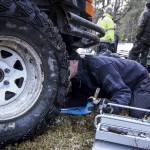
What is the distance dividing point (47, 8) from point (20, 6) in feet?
2.42

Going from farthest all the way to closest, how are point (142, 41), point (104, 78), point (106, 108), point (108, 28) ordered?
point (108, 28), point (142, 41), point (104, 78), point (106, 108)

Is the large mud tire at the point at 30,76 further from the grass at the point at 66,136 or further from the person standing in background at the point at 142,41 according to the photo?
the person standing in background at the point at 142,41

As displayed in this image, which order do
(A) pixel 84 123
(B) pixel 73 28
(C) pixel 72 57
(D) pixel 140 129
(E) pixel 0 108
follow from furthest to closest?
1. (C) pixel 72 57
2. (A) pixel 84 123
3. (B) pixel 73 28
4. (E) pixel 0 108
5. (D) pixel 140 129

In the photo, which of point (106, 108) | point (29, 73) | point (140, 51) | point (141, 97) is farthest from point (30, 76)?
point (140, 51)

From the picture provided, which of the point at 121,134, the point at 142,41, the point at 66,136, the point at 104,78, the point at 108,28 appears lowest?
the point at 66,136

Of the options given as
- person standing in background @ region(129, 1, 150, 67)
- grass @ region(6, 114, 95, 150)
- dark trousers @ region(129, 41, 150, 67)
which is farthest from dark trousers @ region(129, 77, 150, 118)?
dark trousers @ region(129, 41, 150, 67)

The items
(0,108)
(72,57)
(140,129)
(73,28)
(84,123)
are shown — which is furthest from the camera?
(72,57)

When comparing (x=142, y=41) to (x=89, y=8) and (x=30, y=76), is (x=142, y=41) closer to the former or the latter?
(x=89, y=8)

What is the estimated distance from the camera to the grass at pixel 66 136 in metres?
2.79

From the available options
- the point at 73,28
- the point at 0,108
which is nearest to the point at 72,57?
the point at 73,28

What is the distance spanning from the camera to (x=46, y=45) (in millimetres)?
2830

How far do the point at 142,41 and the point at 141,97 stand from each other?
478cm

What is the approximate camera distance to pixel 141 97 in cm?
404

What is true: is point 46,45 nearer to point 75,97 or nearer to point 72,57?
point 72,57
